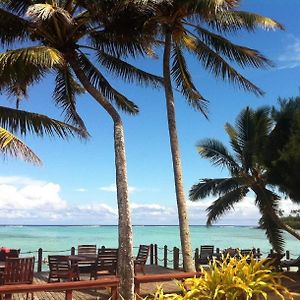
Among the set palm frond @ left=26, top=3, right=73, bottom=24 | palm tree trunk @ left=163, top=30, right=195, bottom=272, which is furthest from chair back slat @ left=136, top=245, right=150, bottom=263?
palm frond @ left=26, top=3, right=73, bottom=24

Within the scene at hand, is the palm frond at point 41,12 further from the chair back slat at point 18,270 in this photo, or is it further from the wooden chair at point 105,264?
the wooden chair at point 105,264

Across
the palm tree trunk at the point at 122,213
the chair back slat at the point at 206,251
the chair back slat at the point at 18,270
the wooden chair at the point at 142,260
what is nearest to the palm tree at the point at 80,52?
the palm tree trunk at the point at 122,213

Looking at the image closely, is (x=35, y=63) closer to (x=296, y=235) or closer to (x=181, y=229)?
(x=181, y=229)

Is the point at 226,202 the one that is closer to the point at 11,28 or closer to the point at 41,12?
the point at 11,28

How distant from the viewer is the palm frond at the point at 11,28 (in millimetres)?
11211

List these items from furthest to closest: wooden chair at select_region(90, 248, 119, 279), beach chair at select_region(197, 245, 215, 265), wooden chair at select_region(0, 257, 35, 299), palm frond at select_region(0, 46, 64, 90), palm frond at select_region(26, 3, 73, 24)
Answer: beach chair at select_region(197, 245, 215, 265)
wooden chair at select_region(90, 248, 119, 279)
wooden chair at select_region(0, 257, 35, 299)
palm frond at select_region(0, 46, 64, 90)
palm frond at select_region(26, 3, 73, 24)

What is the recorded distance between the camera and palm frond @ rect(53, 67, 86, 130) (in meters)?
13.0

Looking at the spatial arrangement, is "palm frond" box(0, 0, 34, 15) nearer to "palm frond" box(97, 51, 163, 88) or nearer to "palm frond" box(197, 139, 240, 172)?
"palm frond" box(97, 51, 163, 88)

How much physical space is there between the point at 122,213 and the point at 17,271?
2.60 m

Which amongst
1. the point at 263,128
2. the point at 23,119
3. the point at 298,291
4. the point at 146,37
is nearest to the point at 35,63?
the point at 23,119

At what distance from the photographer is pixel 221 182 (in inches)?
785

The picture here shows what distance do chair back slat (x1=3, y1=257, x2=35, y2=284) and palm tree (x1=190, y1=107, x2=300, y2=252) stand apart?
9340mm

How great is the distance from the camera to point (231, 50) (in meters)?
12.6

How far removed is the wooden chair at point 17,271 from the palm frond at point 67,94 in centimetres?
470
